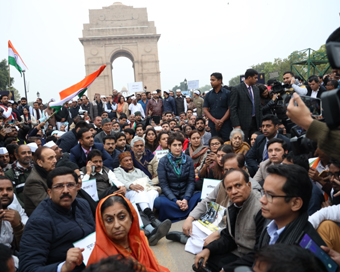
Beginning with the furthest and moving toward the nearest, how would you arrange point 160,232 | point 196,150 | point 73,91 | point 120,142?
point 73,91
point 120,142
point 196,150
point 160,232

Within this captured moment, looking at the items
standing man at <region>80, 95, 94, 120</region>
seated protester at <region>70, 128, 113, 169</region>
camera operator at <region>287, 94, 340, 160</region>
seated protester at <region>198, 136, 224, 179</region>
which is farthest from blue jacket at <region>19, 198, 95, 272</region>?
standing man at <region>80, 95, 94, 120</region>

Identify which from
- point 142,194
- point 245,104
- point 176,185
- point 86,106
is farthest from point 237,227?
point 86,106

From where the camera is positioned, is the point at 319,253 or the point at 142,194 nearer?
the point at 319,253

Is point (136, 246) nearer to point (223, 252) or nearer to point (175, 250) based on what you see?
point (223, 252)

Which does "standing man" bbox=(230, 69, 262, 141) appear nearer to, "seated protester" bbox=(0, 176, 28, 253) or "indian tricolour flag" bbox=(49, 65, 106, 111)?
"indian tricolour flag" bbox=(49, 65, 106, 111)

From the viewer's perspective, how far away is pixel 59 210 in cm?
300

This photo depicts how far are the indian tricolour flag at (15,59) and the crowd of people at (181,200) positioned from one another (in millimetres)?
5656

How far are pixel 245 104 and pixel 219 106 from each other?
2.04 feet

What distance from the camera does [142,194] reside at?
4996 mm

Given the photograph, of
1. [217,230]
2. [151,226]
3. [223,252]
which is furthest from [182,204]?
[223,252]

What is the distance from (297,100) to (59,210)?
7.70 feet

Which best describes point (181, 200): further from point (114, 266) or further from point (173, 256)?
point (114, 266)

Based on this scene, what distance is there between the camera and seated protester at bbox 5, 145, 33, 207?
4.66 meters

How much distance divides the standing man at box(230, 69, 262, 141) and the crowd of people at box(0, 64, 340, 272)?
0.02 m
